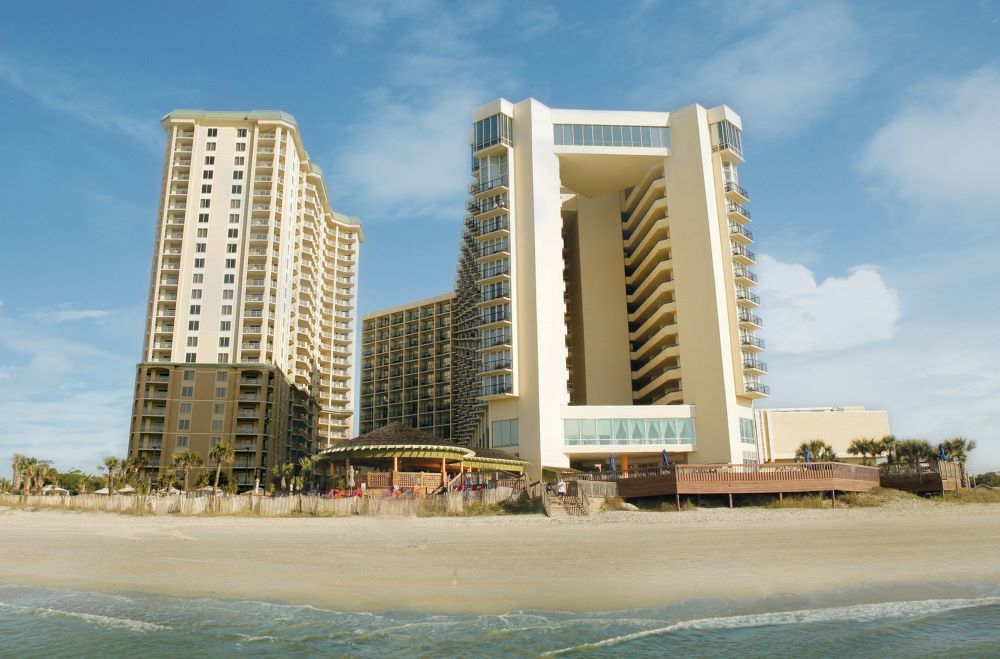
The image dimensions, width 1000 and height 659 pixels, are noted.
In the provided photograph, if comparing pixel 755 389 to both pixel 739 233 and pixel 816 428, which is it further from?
pixel 816 428

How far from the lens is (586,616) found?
1945 centimetres

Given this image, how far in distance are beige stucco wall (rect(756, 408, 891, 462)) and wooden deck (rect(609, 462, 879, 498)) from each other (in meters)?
68.5

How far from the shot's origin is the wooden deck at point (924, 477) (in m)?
44.0

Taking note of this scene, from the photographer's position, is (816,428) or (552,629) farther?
(816,428)

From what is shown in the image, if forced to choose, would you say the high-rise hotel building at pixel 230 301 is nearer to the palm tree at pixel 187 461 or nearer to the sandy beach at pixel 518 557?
the palm tree at pixel 187 461

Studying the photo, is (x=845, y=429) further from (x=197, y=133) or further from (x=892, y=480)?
(x=197, y=133)

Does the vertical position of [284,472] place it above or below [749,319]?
below

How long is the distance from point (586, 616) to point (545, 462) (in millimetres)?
47155

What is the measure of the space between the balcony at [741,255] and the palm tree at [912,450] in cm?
2957

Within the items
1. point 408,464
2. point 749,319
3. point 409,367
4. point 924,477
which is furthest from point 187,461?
point 409,367

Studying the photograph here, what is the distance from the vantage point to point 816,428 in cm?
11038

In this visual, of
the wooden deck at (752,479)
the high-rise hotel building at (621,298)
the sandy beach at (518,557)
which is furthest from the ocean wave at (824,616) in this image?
the high-rise hotel building at (621,298)

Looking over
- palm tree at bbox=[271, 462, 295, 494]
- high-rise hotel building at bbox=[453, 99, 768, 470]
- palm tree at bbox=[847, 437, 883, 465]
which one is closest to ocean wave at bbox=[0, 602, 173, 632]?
high-rise hotel building at bbox=[453, 99, 768, 470]

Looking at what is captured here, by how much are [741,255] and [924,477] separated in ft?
110
